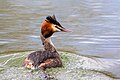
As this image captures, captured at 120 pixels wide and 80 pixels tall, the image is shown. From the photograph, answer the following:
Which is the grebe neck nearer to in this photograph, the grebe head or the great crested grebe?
the great crested grebe

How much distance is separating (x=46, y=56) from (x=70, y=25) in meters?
4.47

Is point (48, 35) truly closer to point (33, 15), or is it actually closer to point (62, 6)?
point (33, 15)

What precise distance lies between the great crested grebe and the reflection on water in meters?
1.52

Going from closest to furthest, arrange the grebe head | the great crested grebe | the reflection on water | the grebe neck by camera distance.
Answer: the great crested grebe, the grebe head, the grebe neck, the reflection on water

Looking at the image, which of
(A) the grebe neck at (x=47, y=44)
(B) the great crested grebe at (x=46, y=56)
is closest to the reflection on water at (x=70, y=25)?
(A) the grebe neck at (x=47, y=44)

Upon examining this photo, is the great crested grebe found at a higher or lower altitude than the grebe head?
lower

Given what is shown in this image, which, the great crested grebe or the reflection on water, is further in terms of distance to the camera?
the reflection on water

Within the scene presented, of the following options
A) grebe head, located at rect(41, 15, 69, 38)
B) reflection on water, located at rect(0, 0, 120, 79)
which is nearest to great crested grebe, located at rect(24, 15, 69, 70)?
grebe head, located at rect(41, 15, 69, 38)

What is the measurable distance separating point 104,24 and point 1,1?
4.57 meters

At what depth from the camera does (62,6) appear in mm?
14383

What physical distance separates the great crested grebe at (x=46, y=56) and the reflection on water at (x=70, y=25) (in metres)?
1.52

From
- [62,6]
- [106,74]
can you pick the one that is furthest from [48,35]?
[62,6]

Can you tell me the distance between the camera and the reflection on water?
9.95 metres

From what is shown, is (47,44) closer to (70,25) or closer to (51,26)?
(51,26)
